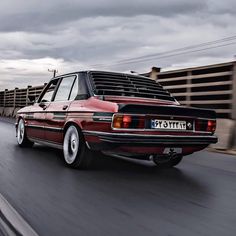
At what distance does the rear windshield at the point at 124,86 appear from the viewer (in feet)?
19.6

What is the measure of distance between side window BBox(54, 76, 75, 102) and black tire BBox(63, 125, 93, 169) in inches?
29.4

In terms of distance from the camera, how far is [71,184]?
4.70m

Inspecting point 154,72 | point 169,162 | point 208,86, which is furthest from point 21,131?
point 154,72

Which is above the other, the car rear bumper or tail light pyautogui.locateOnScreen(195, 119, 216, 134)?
tail light pyautogui.locateOnScreen(195, 119, 216, 134)

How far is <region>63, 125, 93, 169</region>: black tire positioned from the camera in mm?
5574

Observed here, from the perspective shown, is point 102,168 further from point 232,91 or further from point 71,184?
point 232,91

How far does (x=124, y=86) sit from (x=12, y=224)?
3.63 meters

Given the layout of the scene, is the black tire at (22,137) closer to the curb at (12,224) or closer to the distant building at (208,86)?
the distant building at (208,86)

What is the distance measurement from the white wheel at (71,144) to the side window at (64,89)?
2.41ft

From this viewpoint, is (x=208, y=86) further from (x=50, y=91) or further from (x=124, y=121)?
(x=124, y=121)

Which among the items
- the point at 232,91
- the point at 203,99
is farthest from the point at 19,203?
the point at 203,99

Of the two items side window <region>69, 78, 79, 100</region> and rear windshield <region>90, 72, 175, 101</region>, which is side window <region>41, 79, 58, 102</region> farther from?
rear windshield <region>90, 72, 175, 101</region>

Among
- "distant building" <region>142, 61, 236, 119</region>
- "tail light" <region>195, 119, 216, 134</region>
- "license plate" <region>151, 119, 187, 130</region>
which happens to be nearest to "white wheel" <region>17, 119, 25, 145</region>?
"license plate" <region>151, 119, 187, 130</region>

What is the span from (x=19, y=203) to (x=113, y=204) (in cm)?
91
